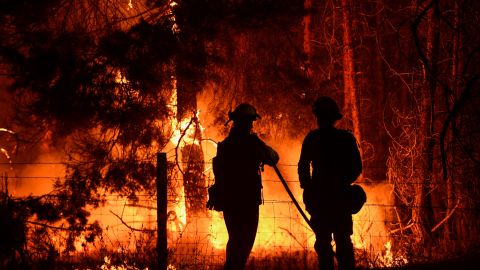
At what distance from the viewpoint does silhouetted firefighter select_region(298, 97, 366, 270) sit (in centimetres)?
554

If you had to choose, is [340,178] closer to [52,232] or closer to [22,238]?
[22,238]

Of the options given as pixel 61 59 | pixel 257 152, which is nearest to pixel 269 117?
pixel 61 59

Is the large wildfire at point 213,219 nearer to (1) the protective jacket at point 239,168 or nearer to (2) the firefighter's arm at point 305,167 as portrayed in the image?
(1) the protective jacket at point 239,168

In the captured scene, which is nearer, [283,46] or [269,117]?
[283,46]

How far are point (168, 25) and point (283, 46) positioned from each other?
2705mm

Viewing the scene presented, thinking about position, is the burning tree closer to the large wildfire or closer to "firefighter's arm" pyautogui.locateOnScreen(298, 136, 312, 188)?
the large wildfire

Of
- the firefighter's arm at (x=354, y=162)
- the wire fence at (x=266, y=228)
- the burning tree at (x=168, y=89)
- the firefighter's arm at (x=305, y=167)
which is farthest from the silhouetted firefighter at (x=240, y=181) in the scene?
the wire fence at (x=266, y=228)

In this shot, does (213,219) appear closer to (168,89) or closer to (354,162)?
(168,89)

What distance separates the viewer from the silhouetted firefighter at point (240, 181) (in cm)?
571

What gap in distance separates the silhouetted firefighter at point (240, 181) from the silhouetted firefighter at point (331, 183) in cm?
47

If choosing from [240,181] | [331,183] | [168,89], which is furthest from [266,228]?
[331,183]

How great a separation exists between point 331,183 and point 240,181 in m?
0.92

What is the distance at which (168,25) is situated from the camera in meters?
8.48

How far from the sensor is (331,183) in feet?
18.2
